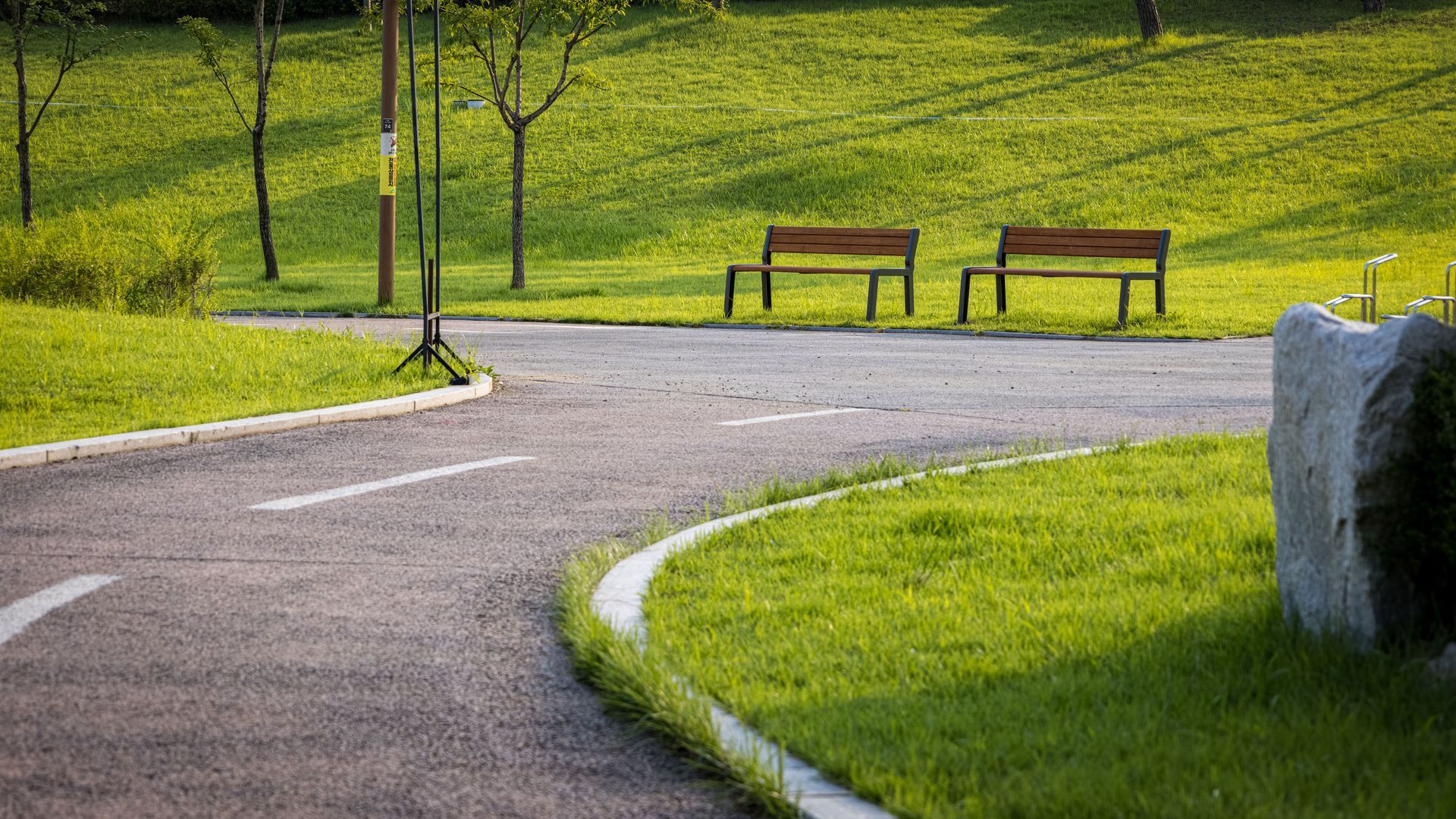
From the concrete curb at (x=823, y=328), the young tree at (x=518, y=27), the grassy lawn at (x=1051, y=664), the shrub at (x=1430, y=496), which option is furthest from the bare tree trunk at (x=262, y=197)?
the shrub at (x=1430, y=496)

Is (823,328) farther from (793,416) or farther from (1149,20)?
(1149,20)

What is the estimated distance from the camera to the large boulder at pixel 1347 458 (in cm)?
383

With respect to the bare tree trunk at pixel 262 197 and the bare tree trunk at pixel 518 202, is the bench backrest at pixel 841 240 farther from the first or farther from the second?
the bare tree trunk at pixel 262 197

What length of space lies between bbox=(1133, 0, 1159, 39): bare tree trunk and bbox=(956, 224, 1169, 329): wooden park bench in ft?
107

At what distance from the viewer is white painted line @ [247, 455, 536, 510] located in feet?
21.8

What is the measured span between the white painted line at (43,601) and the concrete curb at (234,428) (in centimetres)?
255

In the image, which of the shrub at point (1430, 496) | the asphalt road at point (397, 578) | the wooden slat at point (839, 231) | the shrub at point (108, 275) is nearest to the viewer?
the asphalt road at point (397, 578)

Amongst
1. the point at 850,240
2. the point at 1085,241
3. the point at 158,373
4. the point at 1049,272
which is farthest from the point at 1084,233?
the point at 158,373

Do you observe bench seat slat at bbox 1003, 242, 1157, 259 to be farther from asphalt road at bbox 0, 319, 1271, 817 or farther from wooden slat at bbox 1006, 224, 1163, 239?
asphalt road at bbox 0, 319, 1271, 817

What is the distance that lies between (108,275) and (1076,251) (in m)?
10.8

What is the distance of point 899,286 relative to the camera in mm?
22844

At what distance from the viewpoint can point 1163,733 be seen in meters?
3.51

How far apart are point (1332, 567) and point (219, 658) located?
3.27 meters

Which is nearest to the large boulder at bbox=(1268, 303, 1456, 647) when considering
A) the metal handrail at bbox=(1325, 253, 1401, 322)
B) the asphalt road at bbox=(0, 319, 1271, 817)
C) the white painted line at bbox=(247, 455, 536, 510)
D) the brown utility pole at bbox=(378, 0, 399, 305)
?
the asphalt road at bbox=(0, 319, 1271, 817)
